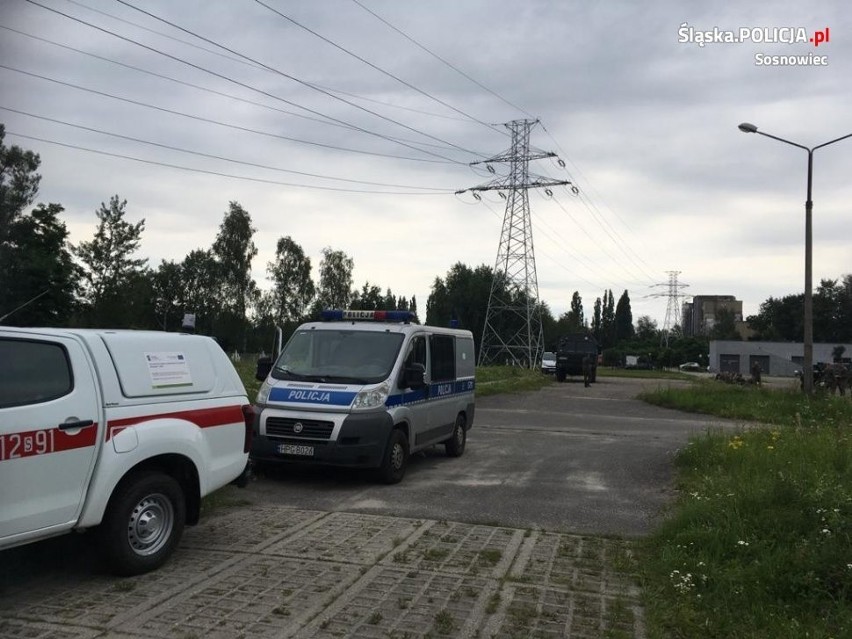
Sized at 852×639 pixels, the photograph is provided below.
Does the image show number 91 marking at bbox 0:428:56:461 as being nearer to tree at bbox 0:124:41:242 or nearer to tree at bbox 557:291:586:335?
tree at bbox 0:124:41:242

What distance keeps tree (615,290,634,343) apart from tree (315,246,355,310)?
7739 centimetres

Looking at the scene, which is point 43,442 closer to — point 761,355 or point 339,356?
point 339,356

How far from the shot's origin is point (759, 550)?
5.88m

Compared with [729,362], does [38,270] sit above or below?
above

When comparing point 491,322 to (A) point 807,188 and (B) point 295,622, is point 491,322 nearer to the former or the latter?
(A) point 807,188

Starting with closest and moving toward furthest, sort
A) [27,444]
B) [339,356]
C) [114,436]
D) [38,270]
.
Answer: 1. [27,444]
2. [114,436]
3. [339,356]
4. [38,270]

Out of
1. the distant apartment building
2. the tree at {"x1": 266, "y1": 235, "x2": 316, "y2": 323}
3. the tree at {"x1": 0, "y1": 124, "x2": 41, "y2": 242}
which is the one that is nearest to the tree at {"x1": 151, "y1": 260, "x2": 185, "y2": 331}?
the tree at {"x1": 266, "y1": 235, "x2": 316, "y2": 323}

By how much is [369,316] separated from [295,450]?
255 cm

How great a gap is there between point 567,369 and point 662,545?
136ft

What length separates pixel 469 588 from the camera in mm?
5527

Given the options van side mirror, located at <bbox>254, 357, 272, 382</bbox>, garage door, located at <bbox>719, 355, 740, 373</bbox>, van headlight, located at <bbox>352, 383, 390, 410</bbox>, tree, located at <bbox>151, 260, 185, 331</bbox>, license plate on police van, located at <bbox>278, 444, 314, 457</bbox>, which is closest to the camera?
license plate on police van, located at <bbox>278, 444, 314, 457</bbox>

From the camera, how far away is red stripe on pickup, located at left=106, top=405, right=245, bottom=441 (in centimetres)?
534

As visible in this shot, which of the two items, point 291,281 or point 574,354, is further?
point 291,281

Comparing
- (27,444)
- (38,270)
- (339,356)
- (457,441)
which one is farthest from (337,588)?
(38,270)
